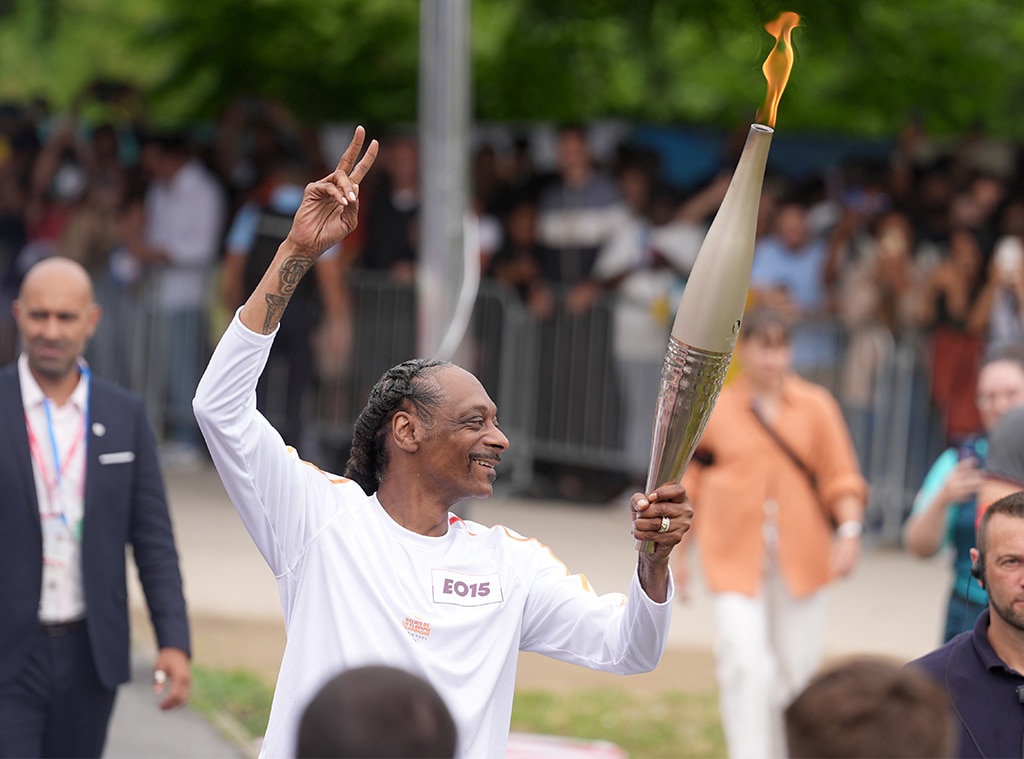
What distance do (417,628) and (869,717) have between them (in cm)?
156

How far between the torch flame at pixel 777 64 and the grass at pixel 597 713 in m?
4.73

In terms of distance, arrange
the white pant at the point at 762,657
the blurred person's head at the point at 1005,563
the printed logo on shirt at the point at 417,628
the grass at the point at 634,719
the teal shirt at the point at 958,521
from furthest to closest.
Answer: the grass at the point at 634,719 < the white pant at the point at 762,657 < the teal shirt at the point at 958,521 < the blurred person's head at the point at 1005,563 < the printed logo on shirt at the point at 417,628

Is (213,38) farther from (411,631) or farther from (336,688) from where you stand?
(336,688)

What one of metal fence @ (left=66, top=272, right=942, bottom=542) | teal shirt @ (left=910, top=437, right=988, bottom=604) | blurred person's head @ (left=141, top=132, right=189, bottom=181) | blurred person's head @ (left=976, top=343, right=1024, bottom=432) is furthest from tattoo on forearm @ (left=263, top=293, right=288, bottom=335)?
blurred person's head @ (left=141, top=132, right=189, bottom=181)

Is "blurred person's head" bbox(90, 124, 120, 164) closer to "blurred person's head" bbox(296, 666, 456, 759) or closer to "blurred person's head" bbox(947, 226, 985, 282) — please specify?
"blurred person's head" bbox(947, 226, 985, 282)

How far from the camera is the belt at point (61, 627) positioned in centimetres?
557

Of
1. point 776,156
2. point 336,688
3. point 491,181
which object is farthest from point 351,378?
point 336,688

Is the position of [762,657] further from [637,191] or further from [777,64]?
[637,191]

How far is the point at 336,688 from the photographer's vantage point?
2.70 meters

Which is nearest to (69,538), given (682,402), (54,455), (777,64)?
(54,455)

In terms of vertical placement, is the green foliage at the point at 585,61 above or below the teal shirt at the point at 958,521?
above

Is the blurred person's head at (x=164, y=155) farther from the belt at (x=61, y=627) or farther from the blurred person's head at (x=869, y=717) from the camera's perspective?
the blurred person's head at (x=869, y=717)

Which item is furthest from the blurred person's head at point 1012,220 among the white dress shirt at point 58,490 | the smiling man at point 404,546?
the smiling man at point 404,546

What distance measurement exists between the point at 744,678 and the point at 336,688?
4.83 metres
